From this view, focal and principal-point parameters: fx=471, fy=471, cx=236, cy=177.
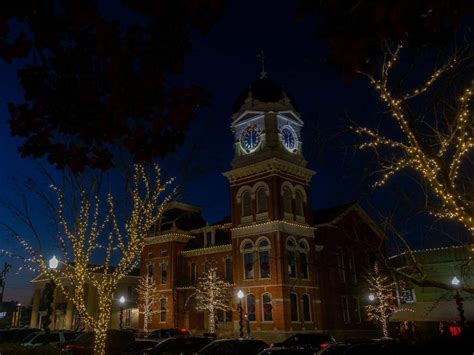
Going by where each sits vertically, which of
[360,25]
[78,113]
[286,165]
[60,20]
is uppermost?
[286,165]

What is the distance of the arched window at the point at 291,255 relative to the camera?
41.1 metres

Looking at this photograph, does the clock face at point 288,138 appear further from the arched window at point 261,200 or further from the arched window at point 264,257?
the arched window at point 264,257

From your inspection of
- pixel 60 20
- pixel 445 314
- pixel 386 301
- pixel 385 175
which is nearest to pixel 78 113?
pixel 60 20

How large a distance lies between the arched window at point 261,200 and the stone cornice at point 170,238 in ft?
40.7

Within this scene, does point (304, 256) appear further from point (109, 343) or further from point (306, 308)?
point (109, 343)

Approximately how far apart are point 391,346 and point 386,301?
3334cm

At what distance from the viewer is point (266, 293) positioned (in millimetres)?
39781

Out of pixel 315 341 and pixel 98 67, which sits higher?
pixel 98 67

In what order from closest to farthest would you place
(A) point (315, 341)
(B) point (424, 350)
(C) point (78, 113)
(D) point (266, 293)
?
(C) point (78, 113) < (B) point (424, 350) < (A) point (315, 341) < (D) point (266, 293)

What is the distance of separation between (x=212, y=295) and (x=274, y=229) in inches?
369

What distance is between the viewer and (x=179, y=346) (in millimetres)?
20844

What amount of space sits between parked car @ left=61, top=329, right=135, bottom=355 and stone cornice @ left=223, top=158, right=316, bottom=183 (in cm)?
2161

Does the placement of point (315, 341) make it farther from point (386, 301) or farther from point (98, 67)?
point (98, 67)

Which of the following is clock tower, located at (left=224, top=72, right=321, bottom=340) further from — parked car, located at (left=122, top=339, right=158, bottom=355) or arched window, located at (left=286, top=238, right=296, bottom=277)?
parked car, located at (left=122, top=339, right=158, bottom=355)
